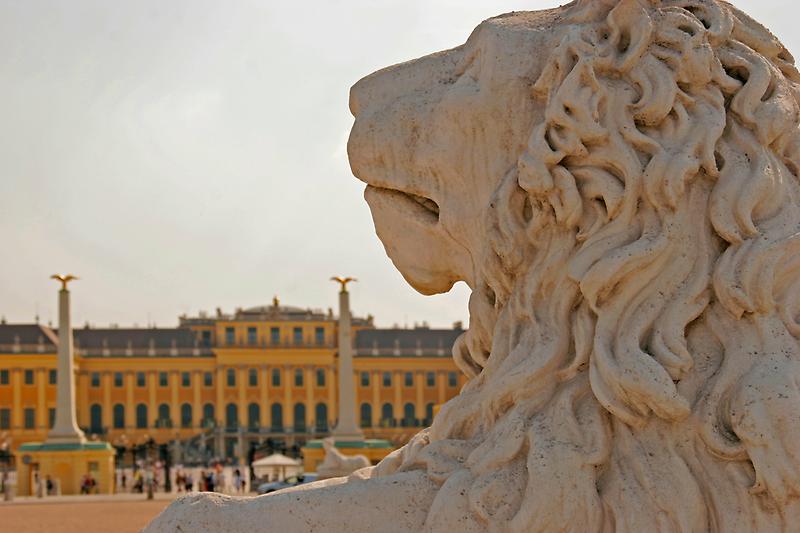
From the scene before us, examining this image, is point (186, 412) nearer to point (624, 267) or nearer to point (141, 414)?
point (141, 414)

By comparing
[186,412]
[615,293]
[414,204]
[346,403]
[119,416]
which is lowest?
[119,416]

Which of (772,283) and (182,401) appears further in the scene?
(182,401)

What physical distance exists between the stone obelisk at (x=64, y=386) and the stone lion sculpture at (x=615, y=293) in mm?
39960

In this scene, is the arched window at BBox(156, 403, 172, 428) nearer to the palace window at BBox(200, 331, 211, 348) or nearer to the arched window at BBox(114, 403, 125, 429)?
the arched window at BBox(114, 403, 125, 429)

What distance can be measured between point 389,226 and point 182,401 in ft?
270

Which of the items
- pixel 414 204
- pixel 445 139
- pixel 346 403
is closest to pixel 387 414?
pixel 346 403

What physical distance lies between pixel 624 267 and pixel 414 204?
40 cm

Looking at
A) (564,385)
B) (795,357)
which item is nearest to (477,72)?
(564,385)

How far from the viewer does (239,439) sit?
7950cm

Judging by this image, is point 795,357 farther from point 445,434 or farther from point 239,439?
point 239,439

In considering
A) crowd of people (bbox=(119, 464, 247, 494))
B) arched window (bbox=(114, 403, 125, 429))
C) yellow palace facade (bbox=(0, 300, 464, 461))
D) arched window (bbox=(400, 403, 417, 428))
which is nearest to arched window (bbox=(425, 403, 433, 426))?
yellow palace facade (bbox=(0, 300, 464, 461))

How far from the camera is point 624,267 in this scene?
156 cm

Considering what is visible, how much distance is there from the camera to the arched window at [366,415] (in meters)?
82.9

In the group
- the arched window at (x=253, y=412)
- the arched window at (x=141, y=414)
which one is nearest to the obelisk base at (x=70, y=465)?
the arched window at (x=253, y=412)
